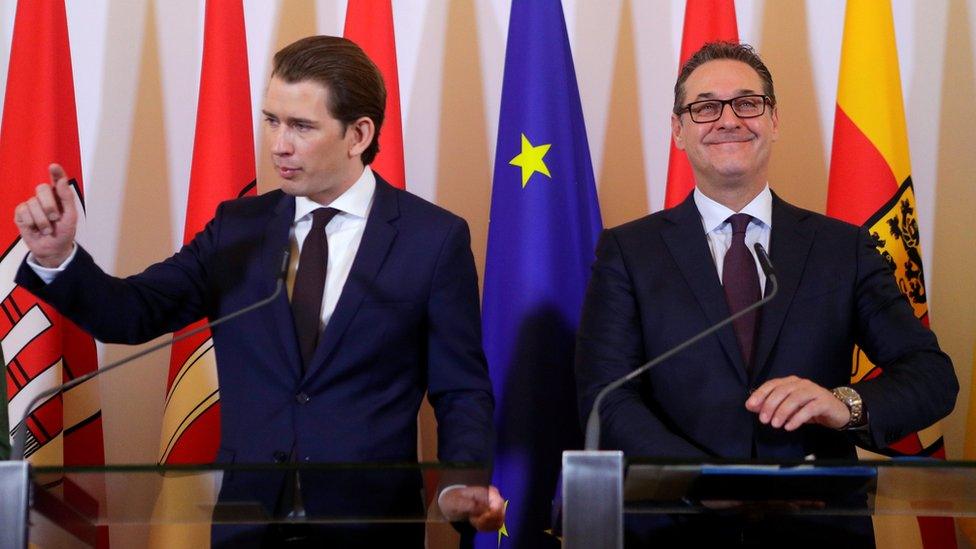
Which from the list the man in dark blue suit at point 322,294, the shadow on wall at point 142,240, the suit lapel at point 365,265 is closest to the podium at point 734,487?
the man in dark blue suit at point 322,294

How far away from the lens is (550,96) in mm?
3502

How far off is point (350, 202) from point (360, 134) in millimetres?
158

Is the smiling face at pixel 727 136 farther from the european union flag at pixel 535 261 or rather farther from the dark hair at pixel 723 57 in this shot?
the european union flag at pixel 535 261

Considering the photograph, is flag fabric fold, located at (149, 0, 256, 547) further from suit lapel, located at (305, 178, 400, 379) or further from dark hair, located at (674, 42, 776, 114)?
dark hair, located at (674, 42, 776, 114)

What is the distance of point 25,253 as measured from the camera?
327 cm

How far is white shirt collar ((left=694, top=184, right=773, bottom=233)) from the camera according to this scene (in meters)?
2.66

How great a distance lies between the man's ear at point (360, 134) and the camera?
2.62 m

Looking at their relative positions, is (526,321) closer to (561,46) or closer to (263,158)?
(561,46)

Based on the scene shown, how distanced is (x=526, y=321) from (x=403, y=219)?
0.84 meters

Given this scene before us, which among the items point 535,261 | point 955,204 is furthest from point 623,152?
point 955,204

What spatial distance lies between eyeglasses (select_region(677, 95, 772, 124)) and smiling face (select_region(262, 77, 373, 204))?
31.0 inches

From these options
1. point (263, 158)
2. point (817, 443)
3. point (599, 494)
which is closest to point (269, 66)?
point (263, 158)

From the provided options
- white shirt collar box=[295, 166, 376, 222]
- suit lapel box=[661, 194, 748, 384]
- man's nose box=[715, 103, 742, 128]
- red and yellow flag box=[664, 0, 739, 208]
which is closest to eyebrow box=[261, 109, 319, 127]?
white shirt collar box=[295, 166, 376, 222]

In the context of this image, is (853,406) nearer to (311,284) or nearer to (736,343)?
(736,343)
